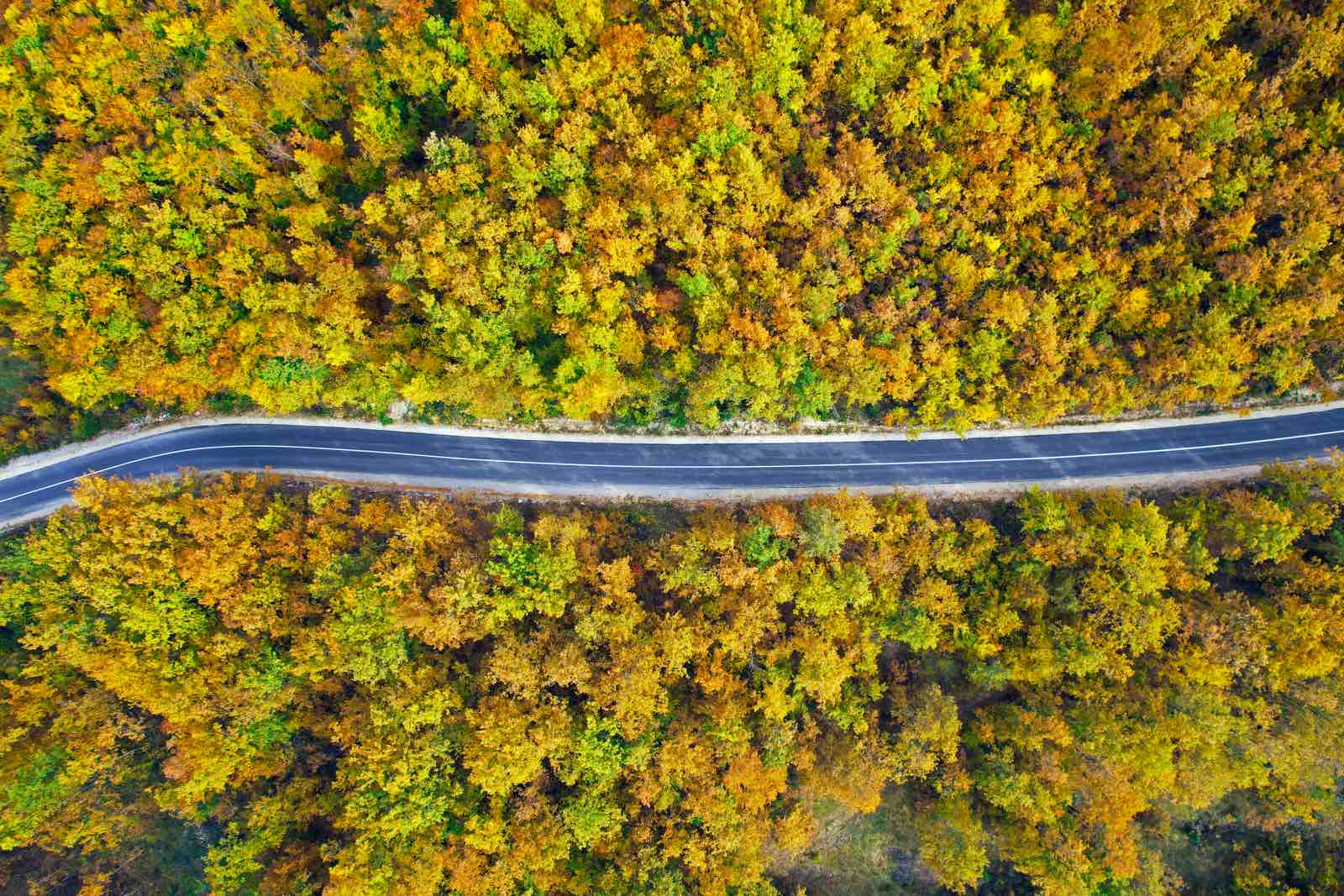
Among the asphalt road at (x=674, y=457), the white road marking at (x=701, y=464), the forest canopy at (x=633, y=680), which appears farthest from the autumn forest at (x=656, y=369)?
the asphalt road at (x=674, y=457)

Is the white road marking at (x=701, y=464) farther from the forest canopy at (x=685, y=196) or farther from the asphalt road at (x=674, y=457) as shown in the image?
the forest canopy at (x=685, y=196)

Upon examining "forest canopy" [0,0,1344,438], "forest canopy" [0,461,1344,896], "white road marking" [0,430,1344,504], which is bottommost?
"forest canopy" [0,461,1344,896]

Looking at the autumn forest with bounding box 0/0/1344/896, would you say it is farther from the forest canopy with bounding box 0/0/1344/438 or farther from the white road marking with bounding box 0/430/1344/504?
the white road marking with bounding box 0/430/1344/504

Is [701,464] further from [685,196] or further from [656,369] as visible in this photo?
[685,196]

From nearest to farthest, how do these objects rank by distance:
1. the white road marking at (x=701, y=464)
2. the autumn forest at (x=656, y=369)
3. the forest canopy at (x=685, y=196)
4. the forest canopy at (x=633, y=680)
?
the forest canopy at (x=685, y=196) < the autumn forest at (x=656, y=369) < the forest canopy at (x=633, y=680) < the white road marking at (x=701, y=464)

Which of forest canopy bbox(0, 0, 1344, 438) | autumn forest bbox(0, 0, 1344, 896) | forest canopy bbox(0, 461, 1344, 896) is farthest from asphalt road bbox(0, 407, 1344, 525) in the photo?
forest canopy bbox(0, 0, 1344, 438)

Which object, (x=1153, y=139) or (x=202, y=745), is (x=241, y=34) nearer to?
(x=202, y=745)
